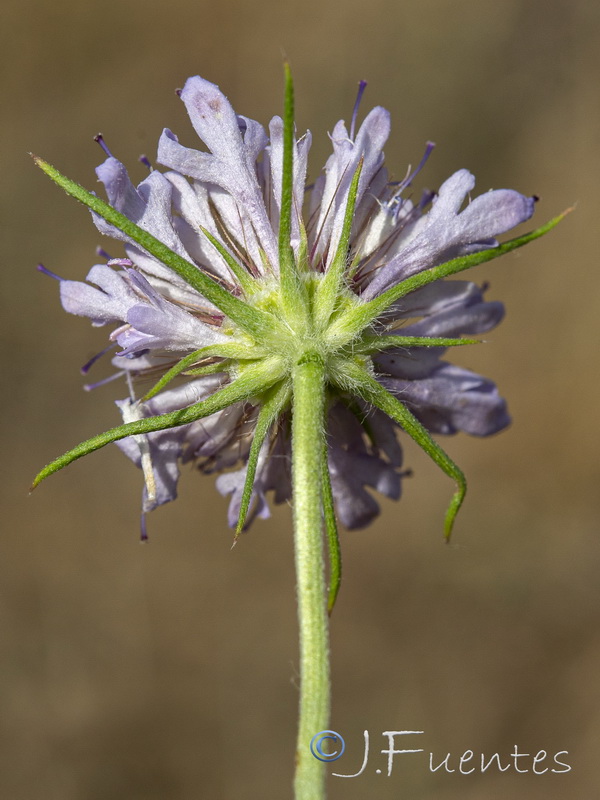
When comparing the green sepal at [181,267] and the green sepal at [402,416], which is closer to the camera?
the green sepal at [181,267]

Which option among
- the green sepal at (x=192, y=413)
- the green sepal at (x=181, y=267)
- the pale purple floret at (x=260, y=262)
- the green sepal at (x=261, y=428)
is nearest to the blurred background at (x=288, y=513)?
the pale purple floret at (x=260, y=262)

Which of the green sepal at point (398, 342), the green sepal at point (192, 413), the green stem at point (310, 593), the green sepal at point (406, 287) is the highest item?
the green sepal at point (406, 287)

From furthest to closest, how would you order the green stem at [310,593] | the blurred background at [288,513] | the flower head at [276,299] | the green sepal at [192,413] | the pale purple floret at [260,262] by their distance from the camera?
the blurred background at [288,513], the pale purple floret at [260,262], the flower head at [276,299], the green sepal at [192,413], the green stem at [310,593]

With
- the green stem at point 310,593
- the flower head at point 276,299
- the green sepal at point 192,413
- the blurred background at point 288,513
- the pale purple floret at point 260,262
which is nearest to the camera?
the green stem at point 310,593

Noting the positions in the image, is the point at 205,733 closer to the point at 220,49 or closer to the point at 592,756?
the point at 592,756

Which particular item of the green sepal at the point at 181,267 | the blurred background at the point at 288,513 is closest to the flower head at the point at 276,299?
the green sepal at the point at 181,267

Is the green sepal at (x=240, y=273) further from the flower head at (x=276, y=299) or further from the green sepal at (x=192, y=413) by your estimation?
the green sepal at (x=192, y=413)

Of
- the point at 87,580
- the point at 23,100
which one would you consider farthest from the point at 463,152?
the point at 87,580

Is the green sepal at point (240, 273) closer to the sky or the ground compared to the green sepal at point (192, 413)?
closer to the sky

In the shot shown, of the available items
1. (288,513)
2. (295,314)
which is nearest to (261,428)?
(295,314)

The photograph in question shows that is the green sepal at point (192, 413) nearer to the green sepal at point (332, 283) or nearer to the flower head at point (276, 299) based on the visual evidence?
the flower head at point (276, 299)
